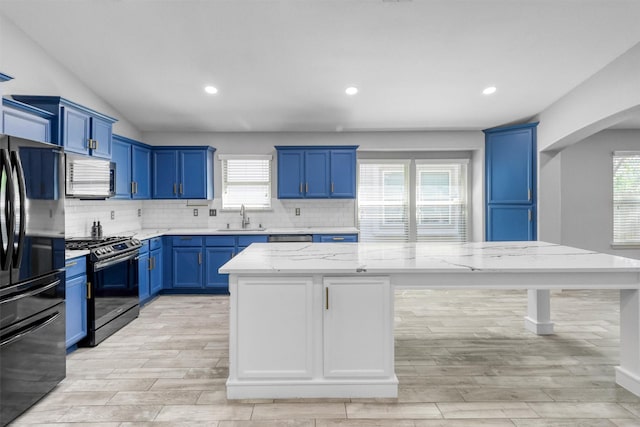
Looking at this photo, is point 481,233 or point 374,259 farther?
point 481,233

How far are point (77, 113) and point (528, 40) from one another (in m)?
4.35

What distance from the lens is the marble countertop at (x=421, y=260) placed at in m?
2.32

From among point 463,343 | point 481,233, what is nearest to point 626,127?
point 481,233

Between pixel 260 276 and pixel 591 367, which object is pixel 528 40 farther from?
pixel 260 276

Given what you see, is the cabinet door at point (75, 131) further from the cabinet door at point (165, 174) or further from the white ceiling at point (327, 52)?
the cabinet door at point (165, 174)

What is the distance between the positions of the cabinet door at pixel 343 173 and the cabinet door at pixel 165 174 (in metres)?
2.30

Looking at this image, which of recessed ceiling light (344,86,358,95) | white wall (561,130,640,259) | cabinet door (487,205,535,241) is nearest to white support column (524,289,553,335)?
cabinet door (487,205,535,241)

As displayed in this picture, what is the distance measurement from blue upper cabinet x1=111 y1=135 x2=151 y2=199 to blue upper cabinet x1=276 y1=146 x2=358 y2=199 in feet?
6.17

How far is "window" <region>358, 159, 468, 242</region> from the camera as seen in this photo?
650 centimetres

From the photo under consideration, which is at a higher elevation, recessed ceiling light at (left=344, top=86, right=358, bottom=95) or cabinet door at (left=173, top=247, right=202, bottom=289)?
recessed ceiling light at (left=344, top=86, right=358, bottom=95)

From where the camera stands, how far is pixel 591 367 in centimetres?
283

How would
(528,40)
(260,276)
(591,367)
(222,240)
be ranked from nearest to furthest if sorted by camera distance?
(260,276)
(591,367)
(528,40)
(222,240)

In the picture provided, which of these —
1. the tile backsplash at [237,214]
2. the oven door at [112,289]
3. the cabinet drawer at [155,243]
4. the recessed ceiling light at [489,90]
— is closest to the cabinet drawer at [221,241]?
the cabinet drawer at [155,243]

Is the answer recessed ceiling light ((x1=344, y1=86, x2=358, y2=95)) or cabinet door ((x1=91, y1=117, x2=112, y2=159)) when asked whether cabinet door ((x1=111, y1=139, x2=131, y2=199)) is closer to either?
cabinet door ((x1=91, y1=117, x2=112, y2=159))
